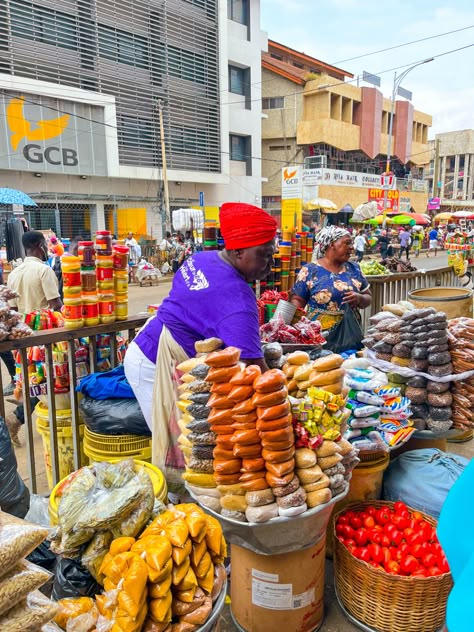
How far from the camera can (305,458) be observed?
187 cm

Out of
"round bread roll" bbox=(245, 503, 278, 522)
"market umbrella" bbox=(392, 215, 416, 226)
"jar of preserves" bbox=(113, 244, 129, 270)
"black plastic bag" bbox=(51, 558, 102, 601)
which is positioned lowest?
"black plastic bag" bbox=(51, 558, 102, 601)

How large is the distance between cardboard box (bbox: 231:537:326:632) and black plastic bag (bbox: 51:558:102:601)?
69 cm

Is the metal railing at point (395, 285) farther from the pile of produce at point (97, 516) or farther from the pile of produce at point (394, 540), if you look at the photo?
the pile of produce at point (97, 516)

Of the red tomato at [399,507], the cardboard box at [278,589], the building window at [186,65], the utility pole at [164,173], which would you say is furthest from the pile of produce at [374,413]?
the building window at [186,65]

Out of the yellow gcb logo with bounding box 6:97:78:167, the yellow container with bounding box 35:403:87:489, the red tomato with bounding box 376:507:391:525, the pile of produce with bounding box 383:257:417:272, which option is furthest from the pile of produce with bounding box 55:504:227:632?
the yellow gcb logo with bounding box 6:97:78:167

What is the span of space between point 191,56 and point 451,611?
90.4 feet

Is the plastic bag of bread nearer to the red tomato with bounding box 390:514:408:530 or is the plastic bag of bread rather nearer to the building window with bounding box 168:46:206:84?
the red tomato with bounding box 390:514:408:530

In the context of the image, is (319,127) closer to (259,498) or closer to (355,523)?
(355,523)

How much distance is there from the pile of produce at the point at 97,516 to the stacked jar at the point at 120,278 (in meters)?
1.71

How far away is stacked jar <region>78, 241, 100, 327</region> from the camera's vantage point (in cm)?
318

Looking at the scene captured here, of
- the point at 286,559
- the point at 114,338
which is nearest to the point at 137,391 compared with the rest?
the point at 114,338

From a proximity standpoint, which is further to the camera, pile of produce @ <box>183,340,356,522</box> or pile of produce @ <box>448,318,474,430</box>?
pile of produce @ <box>448,318,474,430</box>

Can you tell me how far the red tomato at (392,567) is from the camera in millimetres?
2279

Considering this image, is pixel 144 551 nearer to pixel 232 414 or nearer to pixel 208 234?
pixel 232 414
